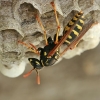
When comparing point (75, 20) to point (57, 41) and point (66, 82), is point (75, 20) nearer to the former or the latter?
point (57, 41)

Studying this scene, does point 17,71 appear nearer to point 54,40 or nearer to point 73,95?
point 54,40

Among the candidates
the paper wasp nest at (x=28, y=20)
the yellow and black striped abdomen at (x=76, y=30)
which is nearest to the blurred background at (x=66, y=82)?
the paper wasp nest at (x=28, y=20)

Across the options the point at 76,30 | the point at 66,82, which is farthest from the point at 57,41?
the point at 66,82

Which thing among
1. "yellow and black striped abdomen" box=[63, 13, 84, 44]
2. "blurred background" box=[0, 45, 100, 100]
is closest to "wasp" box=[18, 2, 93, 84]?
"yellow and black striped abdomen" box=[63, 13, 84, 44]

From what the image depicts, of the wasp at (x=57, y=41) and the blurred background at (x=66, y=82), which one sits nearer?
the wasp at (x=57, y=41)

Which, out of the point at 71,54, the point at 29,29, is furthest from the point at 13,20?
the point at 71,54

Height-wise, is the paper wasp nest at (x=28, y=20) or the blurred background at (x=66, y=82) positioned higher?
the paper wasp nest at (x=28, y=20)

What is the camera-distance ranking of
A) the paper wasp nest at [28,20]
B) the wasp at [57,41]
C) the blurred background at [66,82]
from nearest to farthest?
the paper wasp nest at [28,20] → the wasp at [57,41] → the blurred background at [66,82]

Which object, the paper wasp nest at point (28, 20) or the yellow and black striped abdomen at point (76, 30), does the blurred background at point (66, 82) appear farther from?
the yellow and black striped abdomen at point (76, 30)
